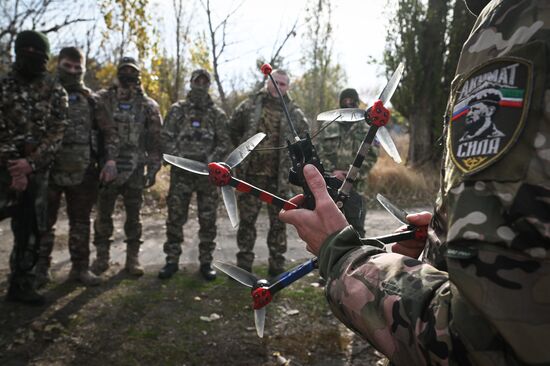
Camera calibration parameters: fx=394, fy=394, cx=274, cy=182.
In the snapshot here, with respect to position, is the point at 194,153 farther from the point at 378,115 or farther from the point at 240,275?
the point at 378,115

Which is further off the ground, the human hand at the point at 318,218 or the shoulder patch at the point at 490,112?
the shoulder patch at the point at 490,112

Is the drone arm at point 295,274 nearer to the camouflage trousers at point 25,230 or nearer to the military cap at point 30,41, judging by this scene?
the camouflage trousers at point 25,230

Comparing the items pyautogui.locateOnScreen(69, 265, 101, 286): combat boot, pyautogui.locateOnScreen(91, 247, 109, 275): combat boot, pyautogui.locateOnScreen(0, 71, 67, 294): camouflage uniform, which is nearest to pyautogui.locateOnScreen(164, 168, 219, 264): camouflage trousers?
pyautogui.locateOnScreen(91, 247, 109, 275): combat boot

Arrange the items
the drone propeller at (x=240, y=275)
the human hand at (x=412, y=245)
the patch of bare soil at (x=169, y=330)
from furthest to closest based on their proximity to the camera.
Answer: the patch of bare soil at (x=169, y=330)
the drone propeller at (x=240, y=275)
the human hand at (x=412, y=245)

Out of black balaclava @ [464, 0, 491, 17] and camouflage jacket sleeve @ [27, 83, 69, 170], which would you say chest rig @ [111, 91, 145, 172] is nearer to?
camouflage jacket sleeve @ [27, 83, 69, 170]

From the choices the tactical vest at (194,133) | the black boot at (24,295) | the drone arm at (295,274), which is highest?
the tactical vest at (194,133)

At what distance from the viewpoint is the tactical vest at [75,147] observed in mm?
4136

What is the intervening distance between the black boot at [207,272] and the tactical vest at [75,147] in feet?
5.48

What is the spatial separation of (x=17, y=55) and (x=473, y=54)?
3.89m

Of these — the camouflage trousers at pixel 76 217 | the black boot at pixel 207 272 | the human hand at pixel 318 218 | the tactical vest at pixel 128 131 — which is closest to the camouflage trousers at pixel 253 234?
the black boot at pixel 207 272

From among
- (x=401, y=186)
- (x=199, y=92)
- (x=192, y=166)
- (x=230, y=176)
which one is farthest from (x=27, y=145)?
(x=401, y=186)

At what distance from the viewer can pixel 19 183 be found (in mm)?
3398

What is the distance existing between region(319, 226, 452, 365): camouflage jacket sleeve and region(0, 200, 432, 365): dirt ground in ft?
7.25

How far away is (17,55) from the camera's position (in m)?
3.51
